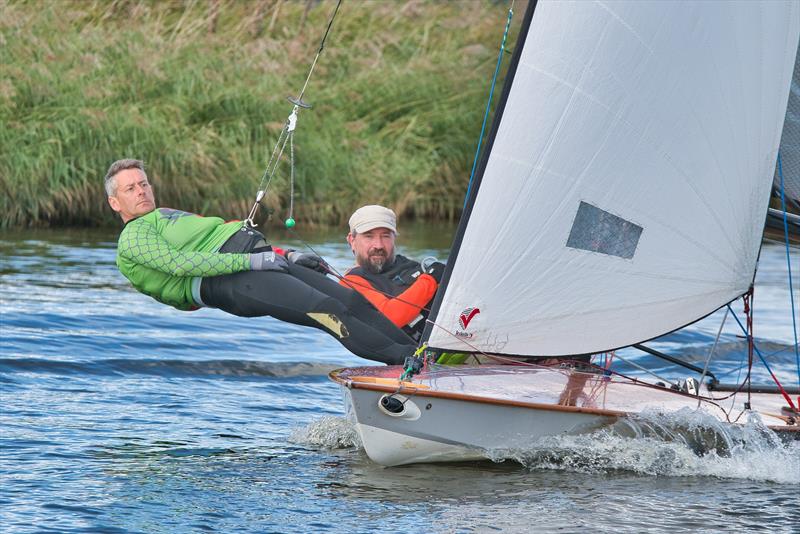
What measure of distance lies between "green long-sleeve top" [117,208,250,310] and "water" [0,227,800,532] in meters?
0.76

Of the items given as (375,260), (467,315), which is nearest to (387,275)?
(375,260)

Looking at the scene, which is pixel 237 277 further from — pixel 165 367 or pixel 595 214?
pixel 165 367

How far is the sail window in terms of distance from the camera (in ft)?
20.2

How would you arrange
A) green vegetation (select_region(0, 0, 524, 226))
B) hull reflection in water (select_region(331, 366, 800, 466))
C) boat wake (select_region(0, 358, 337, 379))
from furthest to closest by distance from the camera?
1. green vegetation (select_region(0, 0, 524, 226))
2. boat wake (select_region(0, 358, 337, 379))
3. hull reflection in water (select_region(331, 366, 800, 466))

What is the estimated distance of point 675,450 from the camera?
247 inches

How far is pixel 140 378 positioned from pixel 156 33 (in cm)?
913

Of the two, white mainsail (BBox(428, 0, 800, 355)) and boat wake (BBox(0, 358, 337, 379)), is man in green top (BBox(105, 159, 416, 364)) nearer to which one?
white mainsail (BBox(428, 0, 800, 355))

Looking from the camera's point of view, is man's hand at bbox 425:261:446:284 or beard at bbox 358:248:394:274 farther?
beard at bbox 358:248:394:274

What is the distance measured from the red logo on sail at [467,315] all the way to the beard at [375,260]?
105 cm

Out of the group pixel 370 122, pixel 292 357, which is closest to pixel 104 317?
pixel 292 357

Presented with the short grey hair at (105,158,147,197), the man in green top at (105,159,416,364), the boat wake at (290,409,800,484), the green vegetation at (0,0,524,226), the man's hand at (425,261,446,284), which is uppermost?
the green vegetation at (0,0,524,226)

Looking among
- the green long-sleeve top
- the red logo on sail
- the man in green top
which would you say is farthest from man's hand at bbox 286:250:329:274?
the red logo on sail

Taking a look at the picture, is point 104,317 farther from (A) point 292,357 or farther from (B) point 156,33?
(B) point 156,33

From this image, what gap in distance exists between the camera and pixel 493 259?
6047 millimetres
